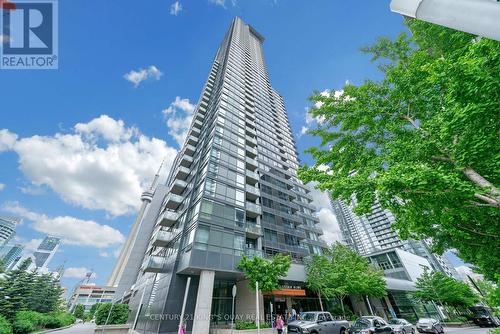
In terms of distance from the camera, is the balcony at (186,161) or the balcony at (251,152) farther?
the balcony at (251,152)

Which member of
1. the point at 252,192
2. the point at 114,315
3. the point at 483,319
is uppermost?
the point at 252,192

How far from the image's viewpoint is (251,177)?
31.2 metres

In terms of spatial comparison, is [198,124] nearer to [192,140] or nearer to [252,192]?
[192,140]

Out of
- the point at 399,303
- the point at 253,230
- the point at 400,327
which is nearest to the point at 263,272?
the point at 253,230

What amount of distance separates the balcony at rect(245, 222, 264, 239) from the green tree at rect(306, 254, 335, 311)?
681 cm

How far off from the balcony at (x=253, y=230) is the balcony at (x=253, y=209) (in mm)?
1923

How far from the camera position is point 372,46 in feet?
35.7

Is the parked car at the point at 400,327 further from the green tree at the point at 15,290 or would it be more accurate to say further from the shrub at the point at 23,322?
the green tree at the point at 15,290

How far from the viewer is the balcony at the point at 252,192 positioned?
95.3ft


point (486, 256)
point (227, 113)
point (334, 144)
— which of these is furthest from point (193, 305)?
point (227, 113)

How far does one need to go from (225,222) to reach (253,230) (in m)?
4.23

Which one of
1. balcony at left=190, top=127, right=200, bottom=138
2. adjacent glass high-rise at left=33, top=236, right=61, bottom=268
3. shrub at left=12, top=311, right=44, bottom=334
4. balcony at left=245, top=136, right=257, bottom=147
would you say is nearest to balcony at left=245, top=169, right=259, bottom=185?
balcony at left=245, top=136, right=257, bottom=147

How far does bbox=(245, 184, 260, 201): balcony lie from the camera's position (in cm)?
2904

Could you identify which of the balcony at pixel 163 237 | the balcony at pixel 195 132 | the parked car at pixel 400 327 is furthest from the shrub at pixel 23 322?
the parked car at pixel 400 327
